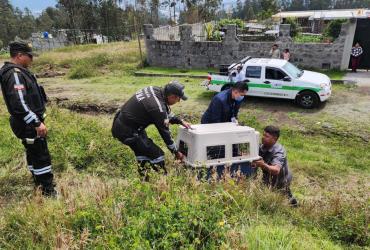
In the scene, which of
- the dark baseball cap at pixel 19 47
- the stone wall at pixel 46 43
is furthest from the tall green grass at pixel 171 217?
the stone wall at pixel 46 43

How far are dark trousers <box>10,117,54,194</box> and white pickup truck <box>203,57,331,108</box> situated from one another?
8.07m

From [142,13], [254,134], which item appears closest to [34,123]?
[254,134]

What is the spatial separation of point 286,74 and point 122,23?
4965 centimetres

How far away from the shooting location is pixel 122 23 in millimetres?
56875

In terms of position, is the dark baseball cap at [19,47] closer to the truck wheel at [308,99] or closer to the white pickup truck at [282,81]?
the white pickup truck at [282,81]

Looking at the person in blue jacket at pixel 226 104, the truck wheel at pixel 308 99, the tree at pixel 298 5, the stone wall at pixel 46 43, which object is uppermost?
the tree at pixel 298 5

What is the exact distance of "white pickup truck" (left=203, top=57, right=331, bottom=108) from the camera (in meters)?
11.2

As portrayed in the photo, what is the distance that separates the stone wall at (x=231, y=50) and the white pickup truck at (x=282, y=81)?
466 centimetres

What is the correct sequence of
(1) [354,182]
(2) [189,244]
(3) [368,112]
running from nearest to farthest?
(2) [189,244]
(1) [354,182]
(3) [368,112]

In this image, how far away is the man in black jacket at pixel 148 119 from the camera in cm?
452

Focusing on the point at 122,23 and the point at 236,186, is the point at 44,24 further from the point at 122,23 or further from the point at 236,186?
the point at 236,186

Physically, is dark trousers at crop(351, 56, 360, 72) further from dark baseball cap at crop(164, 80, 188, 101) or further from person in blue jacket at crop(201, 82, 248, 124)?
dark baseball cap at crop(164, 80, 188, 101)

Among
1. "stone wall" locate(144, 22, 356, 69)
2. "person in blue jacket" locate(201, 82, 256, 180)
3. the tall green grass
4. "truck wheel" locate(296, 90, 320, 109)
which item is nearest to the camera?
the tall green grass

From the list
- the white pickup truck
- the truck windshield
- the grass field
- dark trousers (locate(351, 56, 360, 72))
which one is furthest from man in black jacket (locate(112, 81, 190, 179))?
dark trousers (locate(351, 56, 360, 72))
